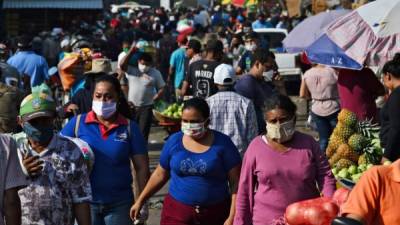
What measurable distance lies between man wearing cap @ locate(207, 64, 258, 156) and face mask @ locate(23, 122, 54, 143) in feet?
11.9

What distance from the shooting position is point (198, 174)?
729cm

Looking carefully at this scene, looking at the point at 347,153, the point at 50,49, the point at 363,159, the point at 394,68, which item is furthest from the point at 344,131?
the point at 50,49

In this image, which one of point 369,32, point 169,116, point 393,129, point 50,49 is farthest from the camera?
point 50,49

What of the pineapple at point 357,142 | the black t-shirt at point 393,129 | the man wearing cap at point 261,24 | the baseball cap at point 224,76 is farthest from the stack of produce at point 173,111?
the man wearing cap at point 261,24

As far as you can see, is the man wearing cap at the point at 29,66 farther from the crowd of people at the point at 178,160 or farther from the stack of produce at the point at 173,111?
the crowd of people at the point at 178,160

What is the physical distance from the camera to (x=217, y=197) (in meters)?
7.37

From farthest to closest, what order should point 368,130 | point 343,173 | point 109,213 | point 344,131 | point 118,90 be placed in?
point 368,130 < point 344,131 < point 343,173 < point 118,90 < point 109,213

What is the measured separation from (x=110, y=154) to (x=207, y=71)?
545 centimetres

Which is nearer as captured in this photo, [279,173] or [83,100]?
[279,173]

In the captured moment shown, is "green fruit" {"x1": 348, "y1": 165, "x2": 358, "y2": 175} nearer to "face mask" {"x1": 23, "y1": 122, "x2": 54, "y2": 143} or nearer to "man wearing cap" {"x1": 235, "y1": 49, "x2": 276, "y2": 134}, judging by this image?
"man wearing cap" {"x1": 235, "y1": 49, "x2": 276, "y2": 134}

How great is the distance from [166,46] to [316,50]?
10.8 metres

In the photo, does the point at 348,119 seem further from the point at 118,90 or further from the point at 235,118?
the point at 118,90

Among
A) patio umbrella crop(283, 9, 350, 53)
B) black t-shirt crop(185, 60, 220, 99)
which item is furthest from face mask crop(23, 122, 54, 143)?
patio umbrella crop(283, 9, 350, 53)

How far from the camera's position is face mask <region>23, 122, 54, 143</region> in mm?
6191
